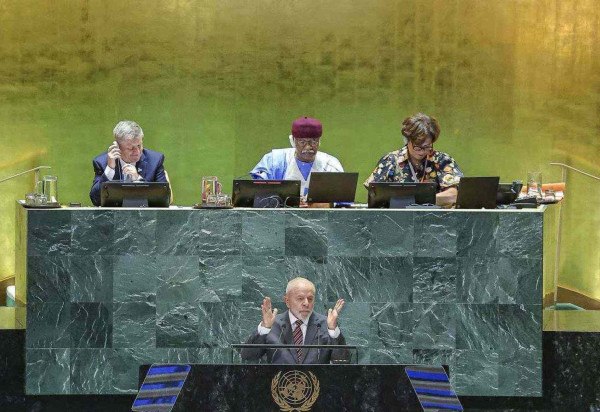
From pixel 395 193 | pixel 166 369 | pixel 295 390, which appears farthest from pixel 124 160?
pixel 295 390

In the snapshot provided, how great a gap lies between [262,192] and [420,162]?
1.25m

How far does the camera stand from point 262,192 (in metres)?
5.86

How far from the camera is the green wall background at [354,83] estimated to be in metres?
8.88

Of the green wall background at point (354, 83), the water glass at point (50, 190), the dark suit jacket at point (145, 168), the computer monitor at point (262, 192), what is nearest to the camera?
the water glass at point (50, 190)

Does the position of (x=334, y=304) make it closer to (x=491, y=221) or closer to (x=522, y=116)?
(x=491, y=221)

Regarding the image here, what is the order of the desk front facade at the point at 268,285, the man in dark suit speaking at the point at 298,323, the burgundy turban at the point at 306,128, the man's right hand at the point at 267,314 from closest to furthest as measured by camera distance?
the man in dark suit speaking at the point at 298,323 < the man's right hand at the point at 267,314 < the desk front facade at the point at 268,285 < the burgundy turban at the point at 306,128

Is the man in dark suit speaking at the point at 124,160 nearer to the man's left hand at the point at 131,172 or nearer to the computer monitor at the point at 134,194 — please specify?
the man's left hand at the point at 131,172

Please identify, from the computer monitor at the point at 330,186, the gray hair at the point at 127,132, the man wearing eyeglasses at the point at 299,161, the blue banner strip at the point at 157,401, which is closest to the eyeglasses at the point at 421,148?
the man wearing eyeglasses at the point at 299,161

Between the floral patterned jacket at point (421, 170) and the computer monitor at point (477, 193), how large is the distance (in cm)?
66

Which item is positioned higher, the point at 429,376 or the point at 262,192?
the point at 262,192

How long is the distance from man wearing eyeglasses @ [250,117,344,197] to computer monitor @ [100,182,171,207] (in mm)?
1264

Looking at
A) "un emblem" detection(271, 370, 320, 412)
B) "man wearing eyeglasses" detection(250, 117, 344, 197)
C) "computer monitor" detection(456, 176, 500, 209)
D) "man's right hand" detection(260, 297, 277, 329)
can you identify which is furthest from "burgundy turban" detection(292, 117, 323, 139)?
"un emblem" detection(271, 370, 320, 412)

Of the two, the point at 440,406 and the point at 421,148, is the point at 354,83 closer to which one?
the point at 421,148

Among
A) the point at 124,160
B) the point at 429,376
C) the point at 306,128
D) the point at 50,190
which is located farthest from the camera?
the point at 306,128
